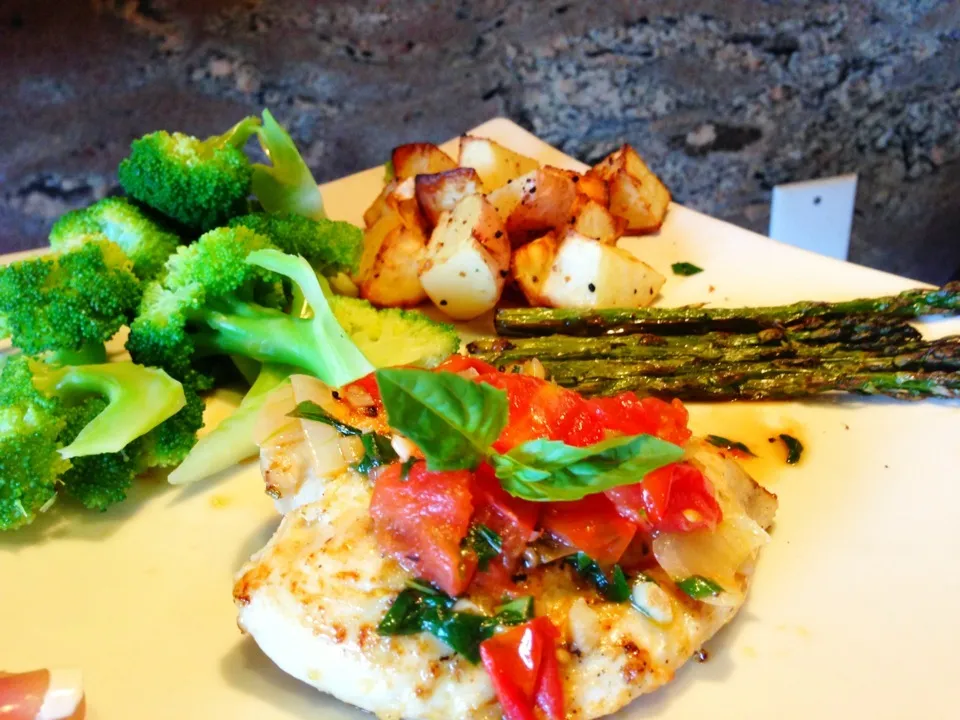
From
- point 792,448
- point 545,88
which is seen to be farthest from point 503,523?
point 545,88

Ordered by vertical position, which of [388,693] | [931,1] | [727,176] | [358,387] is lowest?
[727,176]

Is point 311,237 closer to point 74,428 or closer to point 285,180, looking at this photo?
point 285,180

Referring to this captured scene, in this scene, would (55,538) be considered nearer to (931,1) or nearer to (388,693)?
(388,693)

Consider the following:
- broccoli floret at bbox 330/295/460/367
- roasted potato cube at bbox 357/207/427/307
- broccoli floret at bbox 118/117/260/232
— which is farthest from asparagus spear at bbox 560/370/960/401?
broccoli floret at bbox 118/117/260/232

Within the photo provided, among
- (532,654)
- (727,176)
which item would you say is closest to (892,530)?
(532,654)

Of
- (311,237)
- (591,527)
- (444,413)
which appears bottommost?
(591,527)

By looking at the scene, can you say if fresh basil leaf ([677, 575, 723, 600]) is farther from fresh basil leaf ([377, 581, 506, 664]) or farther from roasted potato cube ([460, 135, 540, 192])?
roasted potato cube ([460, 135, 540, 192])

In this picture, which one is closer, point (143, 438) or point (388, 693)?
point (388, 693)
